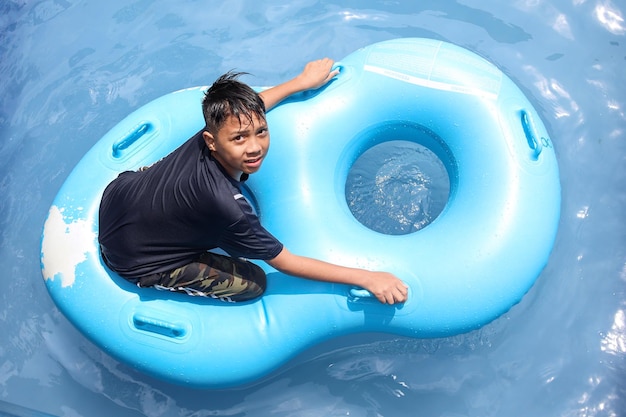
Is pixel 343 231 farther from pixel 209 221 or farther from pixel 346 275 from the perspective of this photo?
pixel 209 221

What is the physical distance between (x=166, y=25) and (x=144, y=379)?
1.75 m

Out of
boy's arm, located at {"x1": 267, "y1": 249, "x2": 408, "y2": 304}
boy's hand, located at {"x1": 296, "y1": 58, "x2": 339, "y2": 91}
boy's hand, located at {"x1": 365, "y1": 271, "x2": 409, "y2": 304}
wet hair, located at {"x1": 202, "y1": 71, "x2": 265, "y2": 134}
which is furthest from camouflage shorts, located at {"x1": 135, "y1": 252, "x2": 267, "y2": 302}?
boy's hand, located at {"x1": 296, "y1": 58, "x2": 339, "y2": 91}

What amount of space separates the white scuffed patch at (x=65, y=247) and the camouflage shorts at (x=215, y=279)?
264 mm

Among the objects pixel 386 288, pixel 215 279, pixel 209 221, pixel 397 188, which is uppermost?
pixel 209 221

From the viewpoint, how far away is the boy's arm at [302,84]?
83.9 inches

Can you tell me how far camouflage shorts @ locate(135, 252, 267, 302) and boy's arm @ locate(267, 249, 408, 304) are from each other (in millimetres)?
197

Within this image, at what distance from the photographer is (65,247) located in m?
2.10

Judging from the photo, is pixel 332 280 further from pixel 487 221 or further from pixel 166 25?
pixel 166 25

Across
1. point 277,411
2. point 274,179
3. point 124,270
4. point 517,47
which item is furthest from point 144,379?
point 517,47

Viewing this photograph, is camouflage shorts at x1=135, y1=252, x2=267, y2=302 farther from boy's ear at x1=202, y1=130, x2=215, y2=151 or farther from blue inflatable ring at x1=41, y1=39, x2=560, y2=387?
boy's ear at x1=202, y1=130, x2=215, y2=151

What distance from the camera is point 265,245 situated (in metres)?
1.81

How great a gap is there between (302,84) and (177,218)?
706 mm

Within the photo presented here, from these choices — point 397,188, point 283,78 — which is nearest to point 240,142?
point 397,188

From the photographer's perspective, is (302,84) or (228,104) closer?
(228,104)
